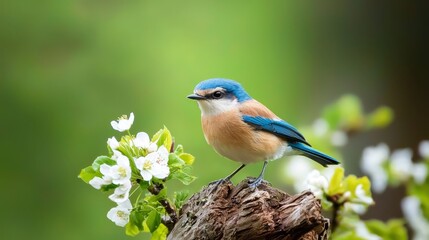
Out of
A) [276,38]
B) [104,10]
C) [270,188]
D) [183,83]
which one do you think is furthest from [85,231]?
[270,188]

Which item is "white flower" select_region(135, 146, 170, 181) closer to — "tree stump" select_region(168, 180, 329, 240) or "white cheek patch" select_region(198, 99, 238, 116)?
"tree stump" select_region(168, 180, 329, 240)

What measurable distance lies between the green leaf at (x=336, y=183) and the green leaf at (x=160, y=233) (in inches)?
20.3

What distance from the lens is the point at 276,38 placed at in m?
6.62

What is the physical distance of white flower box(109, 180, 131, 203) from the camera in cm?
174

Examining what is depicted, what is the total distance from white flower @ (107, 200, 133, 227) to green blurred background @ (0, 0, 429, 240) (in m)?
2.56

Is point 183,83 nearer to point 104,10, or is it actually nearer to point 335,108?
point 104,10

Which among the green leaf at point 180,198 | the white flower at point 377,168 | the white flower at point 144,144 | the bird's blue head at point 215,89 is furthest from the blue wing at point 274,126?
the white flower at point 144,144

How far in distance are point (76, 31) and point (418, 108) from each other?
8.54 feet

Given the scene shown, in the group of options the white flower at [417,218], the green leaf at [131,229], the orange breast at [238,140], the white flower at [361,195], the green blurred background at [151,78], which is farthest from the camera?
the green blurred background at [151,78]

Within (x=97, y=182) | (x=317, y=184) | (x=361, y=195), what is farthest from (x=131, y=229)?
(x=361, y=195)

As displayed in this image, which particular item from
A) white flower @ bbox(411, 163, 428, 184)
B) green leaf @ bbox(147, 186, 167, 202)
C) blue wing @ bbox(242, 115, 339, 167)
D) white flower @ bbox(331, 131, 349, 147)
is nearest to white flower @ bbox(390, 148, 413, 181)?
white flower @ bbox(411, 163, 428, 184)

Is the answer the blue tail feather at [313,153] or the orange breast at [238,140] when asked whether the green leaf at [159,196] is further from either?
the blue tail feather at [313,153]

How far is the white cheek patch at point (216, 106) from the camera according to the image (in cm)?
247

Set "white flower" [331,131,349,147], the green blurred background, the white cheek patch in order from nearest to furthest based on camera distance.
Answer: the white cheek patch, "white flower" [331,131,349,147], the green blurred background
